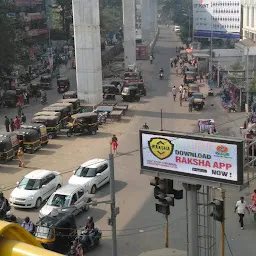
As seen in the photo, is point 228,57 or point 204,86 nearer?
point 204,86

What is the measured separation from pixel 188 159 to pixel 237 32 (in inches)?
2381

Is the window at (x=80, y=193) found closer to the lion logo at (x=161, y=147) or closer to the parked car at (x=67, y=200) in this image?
the parked car at (x=67, y=200)

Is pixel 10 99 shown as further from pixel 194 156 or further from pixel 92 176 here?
pixel 194 156

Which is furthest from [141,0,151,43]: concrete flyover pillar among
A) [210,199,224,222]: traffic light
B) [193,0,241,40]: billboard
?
[210,199,224,222]: traffic light

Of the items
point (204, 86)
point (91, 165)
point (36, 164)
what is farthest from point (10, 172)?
point (204, 86)

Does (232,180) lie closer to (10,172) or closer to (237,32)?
(10,172)

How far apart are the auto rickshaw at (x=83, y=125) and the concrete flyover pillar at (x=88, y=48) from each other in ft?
26.2

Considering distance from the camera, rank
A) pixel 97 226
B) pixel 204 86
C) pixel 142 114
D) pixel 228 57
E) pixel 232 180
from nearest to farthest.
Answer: pixel 232 180
pixel 97 226
pixel 142 114
pixel 204 86
pixel 228 57

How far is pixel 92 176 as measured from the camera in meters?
20.7

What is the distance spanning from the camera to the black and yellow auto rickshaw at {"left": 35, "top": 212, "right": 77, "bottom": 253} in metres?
15.0

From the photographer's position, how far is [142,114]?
1487 inches

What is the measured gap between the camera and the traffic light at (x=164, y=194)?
11.1m

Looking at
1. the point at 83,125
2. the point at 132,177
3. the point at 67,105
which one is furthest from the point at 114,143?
the point at 67,105

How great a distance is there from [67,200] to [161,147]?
295 inches
